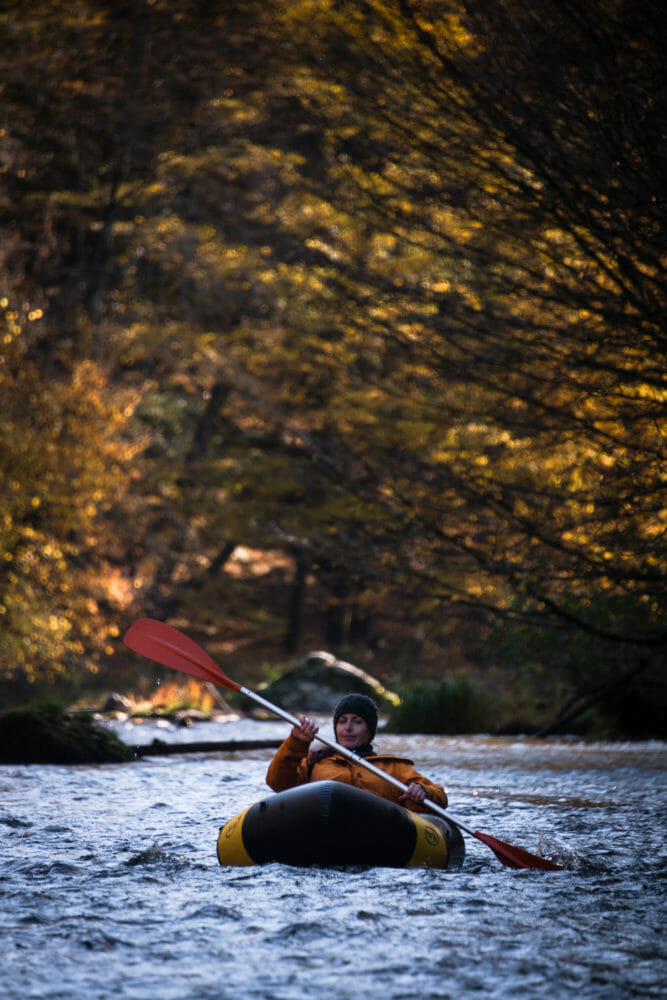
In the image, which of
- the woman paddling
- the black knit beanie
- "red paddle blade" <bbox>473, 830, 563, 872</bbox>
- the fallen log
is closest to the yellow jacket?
the woman paddling

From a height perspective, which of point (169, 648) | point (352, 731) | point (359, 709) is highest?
point (169, 648)

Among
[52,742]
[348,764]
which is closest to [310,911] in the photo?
[348,764]

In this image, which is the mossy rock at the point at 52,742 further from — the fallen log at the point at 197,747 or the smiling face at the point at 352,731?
the smiling face at the point at 352,731

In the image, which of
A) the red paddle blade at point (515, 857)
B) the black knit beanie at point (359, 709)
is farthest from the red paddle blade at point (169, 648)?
the red paddle blade at point (515, 857)

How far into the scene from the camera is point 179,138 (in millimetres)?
19562

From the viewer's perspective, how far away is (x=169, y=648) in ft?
21.0

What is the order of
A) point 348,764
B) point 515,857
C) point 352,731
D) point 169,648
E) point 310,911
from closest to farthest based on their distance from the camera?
point 310,911 < point 515,857 < point 348,764 < point 352,731 < point 169,648

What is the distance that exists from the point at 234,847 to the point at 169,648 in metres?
1.50

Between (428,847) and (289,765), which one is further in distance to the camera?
(289,765)

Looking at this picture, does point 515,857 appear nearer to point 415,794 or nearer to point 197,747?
point 415,794

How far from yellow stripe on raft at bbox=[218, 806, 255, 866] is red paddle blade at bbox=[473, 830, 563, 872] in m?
1.07

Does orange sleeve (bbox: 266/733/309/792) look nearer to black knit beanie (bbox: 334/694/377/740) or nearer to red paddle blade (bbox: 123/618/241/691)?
black knit beanie (bbox: 334/694/377/740)

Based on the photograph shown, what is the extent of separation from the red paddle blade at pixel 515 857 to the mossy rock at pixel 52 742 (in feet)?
16.1

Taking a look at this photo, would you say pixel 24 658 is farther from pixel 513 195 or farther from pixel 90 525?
pixel 513 195
